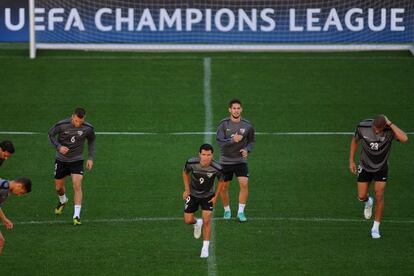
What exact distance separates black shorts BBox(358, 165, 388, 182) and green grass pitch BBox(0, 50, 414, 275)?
3.41 feet

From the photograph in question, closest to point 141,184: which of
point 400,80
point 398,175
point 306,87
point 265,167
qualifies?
point 265,167

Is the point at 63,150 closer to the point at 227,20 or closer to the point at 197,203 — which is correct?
the point at 197,203

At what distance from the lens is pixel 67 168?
65.6 feet

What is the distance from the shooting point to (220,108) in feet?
93.4

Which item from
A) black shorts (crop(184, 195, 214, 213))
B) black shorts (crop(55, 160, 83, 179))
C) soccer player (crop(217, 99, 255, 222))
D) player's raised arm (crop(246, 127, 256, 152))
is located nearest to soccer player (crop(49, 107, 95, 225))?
black shorts (crop(55, 160, 83, 179))

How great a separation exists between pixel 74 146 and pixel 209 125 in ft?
26.0

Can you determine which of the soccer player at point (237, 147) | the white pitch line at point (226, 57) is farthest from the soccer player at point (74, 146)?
the white pitch line at point (226, 57)

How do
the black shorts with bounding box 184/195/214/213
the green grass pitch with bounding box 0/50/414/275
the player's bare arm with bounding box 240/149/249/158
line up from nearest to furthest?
the black shorts with bounding box 184/195/214/213 → the green grass pitch with bounding box 0/50/414/275 → the player's bare arm with bounding box 240/149/249/158

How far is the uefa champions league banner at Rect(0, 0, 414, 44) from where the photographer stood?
31219 millimetres

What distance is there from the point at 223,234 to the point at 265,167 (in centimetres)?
532

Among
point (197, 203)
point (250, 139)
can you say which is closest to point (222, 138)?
point (250, 139)

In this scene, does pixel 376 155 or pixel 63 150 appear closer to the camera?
pixel 376 155

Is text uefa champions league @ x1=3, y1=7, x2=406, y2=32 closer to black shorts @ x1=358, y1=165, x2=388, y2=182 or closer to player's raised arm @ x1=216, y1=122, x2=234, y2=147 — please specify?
player's raised arm @ x1=216, y1=122, x2=234, y2=147

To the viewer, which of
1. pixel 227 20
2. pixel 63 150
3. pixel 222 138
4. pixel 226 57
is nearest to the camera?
pixel 63 150
